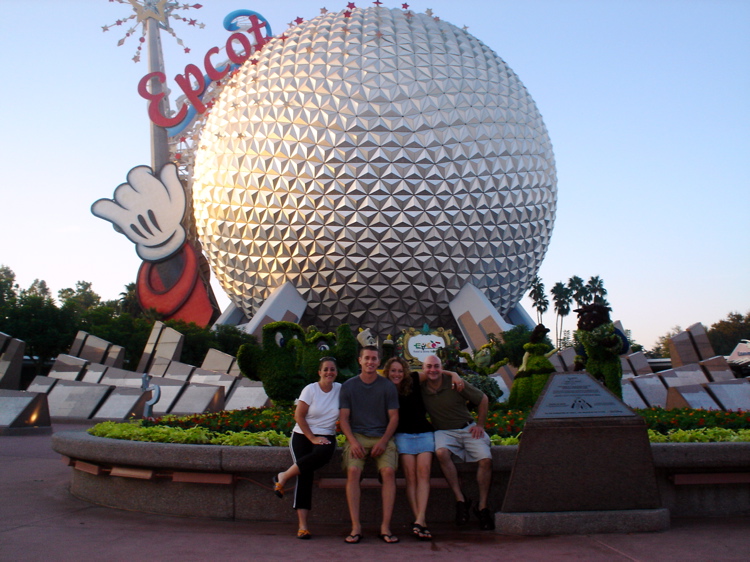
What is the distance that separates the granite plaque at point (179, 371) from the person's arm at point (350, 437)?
16.7 m

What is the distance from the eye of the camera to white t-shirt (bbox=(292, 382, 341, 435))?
621cm

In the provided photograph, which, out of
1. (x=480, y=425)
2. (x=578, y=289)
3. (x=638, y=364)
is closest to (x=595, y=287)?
(x=578, y=289)

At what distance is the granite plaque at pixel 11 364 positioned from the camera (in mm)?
22203

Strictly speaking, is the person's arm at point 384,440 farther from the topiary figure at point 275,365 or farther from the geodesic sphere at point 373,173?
the geodesic sphere at point 373,173

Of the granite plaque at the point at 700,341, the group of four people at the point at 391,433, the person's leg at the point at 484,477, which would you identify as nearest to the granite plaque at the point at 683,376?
the granite plaque at the point at 700,341

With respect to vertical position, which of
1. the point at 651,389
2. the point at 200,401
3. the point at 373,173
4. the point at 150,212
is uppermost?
the point at 373,173

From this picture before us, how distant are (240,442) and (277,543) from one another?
1.57 m

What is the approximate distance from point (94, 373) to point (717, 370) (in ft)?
62.4

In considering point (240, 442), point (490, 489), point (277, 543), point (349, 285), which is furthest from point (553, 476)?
point (349, 285)

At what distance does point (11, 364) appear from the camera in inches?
882

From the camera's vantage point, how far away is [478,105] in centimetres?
2745

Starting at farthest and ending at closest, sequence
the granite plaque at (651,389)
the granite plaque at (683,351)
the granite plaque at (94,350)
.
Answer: the granite plaque at (94,350) → the granite plaque at (683,351) → the granite plaque at (651,389)

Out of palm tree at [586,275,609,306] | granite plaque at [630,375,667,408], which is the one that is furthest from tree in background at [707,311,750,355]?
granite plaque at [630,375,667,408]

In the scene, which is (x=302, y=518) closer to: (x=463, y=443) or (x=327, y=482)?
(x=327, y=482)
